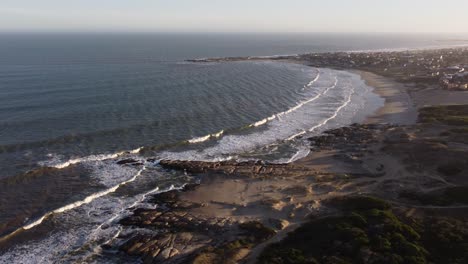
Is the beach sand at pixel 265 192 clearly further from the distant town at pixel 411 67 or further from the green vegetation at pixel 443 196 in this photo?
the distant town at pixel 411 67

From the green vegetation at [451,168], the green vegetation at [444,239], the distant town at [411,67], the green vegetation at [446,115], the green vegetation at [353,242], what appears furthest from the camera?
the distant town at [411,67]

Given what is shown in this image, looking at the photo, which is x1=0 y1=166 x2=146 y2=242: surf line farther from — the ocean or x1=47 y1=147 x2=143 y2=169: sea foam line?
x1=47 y1=147 x2=143 y2=169: sea foam line

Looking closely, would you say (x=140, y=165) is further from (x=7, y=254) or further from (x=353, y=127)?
(x=353, y=127)

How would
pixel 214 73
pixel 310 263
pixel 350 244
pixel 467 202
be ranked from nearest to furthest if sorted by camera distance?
pixel 310 263 → pixel 350 244 → pixel 467 202 → pixel 214 73

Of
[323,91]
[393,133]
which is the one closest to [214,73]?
[323,91]

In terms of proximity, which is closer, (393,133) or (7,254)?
(7,254)

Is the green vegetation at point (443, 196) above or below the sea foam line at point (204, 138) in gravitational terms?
above

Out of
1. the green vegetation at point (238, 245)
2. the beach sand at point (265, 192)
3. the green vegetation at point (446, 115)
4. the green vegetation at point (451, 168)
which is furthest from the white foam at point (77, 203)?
the green vegetation at point (446, 115)

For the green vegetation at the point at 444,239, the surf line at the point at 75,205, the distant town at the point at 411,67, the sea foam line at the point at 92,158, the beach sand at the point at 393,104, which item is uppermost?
the distant town at the point at 411,67

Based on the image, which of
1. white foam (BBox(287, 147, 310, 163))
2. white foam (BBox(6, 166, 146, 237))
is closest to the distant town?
white foam (BBox(287, 147, 310, 163))
